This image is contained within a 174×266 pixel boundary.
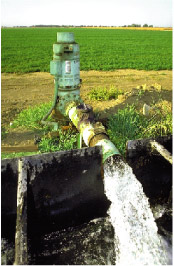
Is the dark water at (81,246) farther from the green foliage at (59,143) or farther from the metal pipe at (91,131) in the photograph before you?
the green foliage at (59,143)

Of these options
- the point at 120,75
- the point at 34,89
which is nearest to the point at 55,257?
the point at 34,89

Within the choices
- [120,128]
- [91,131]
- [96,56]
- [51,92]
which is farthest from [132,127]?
[96,56]

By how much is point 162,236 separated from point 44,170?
1620mm

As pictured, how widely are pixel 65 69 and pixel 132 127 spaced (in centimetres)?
153

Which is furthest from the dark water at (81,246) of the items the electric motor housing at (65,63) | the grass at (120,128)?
the electric motor housing at (65,63)

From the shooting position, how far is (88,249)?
2.73 m

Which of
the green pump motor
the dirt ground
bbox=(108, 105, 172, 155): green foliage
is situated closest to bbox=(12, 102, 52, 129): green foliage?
the dirt ground

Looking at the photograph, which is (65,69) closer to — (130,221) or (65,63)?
(65,63)

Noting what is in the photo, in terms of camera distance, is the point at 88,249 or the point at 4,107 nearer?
the point at 88,249

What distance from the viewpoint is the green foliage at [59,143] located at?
390 cm

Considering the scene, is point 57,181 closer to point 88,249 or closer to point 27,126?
point 88,249

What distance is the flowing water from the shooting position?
8.09 ft

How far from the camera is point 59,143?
4.07m

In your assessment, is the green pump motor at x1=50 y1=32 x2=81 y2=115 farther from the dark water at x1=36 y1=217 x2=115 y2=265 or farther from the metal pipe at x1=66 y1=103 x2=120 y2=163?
the dark water at x1=36 y1=217 x2=115 y2=265
